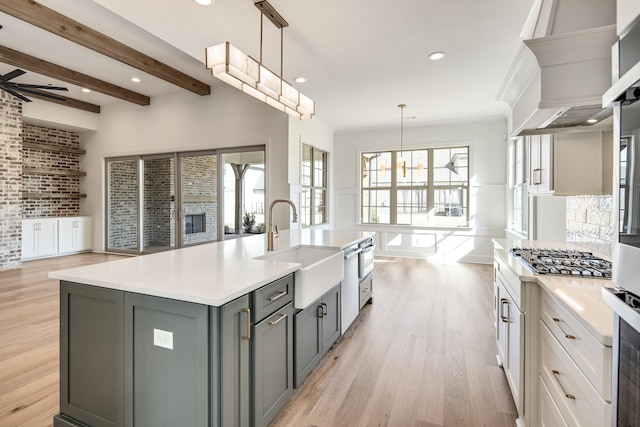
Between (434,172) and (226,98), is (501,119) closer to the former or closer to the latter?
(434,172)

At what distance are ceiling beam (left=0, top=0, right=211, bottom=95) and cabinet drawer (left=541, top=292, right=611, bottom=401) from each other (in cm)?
508

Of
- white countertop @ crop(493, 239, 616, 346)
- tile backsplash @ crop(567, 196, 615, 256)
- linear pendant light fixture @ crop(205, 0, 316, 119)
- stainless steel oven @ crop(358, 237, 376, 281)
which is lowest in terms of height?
stainless steel oven @ crop(358, 237, 376, 281)

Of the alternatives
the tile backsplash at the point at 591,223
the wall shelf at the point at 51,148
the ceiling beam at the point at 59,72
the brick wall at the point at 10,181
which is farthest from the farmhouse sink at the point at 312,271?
the wall shelf at the point at 51,148

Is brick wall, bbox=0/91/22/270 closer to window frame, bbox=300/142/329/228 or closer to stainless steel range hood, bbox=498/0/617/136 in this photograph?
window frame, bbox=300/142/329/228

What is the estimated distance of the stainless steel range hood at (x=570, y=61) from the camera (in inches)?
57.4

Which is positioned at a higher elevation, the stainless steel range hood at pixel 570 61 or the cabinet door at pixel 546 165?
the stainless steel range hood at pixel 570 61

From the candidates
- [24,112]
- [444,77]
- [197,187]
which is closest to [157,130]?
[197,187]

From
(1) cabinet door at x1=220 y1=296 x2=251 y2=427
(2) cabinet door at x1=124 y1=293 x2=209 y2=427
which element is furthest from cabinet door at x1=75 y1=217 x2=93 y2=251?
(1) cabinet door at x1=220 y1=296 x2=251 y2=427

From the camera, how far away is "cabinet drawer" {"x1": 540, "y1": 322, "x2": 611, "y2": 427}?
0.99 metres

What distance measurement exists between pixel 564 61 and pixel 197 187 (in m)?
6.12

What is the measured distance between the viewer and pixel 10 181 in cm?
561

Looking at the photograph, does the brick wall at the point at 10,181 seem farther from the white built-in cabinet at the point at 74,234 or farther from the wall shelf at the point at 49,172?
the white built-in cabinet at the point at 74,234

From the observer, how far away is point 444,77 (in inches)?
164

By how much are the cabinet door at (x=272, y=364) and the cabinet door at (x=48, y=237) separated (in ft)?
23.3
